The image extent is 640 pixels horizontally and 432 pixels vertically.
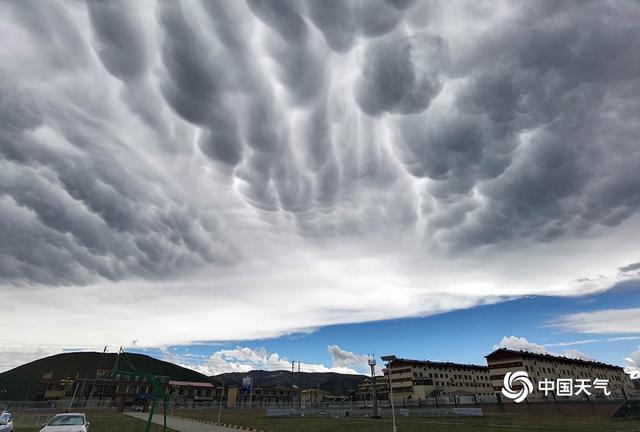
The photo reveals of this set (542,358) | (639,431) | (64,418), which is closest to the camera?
(64,418)

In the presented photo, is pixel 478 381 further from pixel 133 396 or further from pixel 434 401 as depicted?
pixel 133 396

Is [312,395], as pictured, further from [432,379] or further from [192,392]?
[432,379]

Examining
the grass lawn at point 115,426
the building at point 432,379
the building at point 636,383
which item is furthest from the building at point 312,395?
the building at point 636,383

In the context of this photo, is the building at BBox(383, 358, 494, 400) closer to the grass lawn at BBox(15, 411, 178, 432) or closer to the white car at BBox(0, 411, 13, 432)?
the grass lawn at BBox(15, 411, 178, 432)

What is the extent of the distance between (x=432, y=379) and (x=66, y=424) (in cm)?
11936

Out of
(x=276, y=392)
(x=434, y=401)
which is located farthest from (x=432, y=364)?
(x=276, y=392)

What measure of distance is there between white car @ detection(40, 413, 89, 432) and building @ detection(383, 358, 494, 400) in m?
103

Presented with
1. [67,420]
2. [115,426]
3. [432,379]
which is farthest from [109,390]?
[67,420]

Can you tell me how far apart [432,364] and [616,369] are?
92517 millimetres

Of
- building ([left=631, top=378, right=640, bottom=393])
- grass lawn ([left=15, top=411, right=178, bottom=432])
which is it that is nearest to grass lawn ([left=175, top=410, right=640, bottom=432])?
grass lawn ([left=15, top=411, right=178, bottom=432])

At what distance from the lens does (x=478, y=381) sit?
134 meters

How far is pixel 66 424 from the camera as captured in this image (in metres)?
18.5

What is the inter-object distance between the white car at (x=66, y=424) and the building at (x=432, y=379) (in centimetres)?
10302

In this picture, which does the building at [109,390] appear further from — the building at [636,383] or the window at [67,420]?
the building at [636,383]
